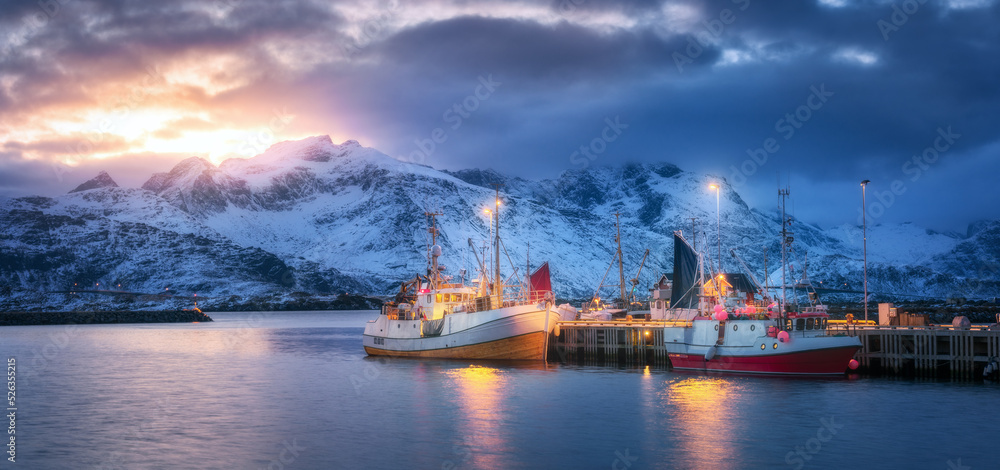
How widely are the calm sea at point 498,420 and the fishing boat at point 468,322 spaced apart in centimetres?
177

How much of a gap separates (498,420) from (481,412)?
2734mm

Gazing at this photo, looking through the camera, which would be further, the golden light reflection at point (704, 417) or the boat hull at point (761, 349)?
the boat hull at point (761, 349)

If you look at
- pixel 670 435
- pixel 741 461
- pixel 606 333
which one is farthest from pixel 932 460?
pixel 606 333

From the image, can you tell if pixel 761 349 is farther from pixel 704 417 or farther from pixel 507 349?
pixel 507 349

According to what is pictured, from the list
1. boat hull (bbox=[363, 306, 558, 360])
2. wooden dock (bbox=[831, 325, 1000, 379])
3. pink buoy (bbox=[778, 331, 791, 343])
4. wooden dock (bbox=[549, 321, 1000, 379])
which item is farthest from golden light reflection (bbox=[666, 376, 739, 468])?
boat hull (bbox=[363, 306, 558, 360])

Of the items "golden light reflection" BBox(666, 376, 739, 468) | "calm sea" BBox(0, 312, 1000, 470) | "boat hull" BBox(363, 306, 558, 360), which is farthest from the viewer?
"boat hull" BBox(363, 306, 558, 360)

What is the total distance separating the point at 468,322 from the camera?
221 ft

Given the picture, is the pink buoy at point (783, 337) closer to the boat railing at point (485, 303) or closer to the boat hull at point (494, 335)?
the boat hull at point (494, 335)

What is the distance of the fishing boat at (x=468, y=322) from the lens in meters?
66.8

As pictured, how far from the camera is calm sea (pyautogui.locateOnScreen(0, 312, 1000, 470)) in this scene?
3394 centimetres

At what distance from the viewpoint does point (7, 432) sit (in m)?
41.2

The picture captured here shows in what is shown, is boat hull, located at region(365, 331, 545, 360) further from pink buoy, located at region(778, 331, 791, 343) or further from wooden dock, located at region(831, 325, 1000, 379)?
wooden dock, located at region(831, 325, 1000, 379)

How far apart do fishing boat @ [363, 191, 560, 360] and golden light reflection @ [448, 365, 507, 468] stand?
8.56ft

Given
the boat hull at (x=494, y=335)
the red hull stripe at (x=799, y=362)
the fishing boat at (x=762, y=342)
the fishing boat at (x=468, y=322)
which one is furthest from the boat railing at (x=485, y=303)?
the red hull stripe at (x=799, y=362)
